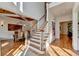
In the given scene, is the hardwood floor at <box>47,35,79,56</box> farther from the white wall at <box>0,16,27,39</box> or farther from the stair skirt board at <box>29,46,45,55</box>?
the white wall at <box>0,16,27,39</box>

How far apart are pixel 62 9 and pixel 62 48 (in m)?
0.69

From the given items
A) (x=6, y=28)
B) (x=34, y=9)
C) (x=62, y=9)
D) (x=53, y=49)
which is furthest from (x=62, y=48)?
(x=6, y=28)

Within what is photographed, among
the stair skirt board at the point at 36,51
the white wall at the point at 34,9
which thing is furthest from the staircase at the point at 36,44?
the white wall at the point at 34,9

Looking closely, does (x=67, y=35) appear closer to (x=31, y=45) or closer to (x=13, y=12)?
(x=31, y=45)

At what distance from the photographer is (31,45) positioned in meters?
1.89

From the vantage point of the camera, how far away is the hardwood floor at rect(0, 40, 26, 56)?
1.78 m

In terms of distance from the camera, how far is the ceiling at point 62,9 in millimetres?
1825

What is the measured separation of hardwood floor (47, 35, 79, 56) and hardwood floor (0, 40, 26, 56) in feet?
1.62

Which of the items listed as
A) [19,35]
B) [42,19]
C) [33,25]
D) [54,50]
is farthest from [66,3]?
[19,35]

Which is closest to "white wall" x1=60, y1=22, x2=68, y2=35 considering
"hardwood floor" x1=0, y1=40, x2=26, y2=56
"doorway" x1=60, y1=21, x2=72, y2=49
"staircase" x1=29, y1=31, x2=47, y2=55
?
"doorway" x1=60, y1=21, x2=72, y2=49

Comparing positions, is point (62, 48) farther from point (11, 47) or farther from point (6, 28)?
point (6, 28)

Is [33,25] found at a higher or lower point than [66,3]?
lower

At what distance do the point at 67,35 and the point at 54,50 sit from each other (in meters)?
0.35

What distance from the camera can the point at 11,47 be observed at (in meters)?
1.81
